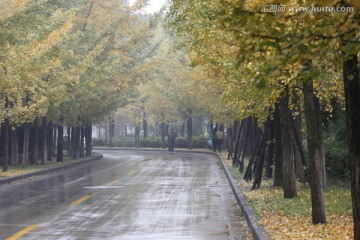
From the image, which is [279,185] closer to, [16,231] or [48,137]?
[16,231]

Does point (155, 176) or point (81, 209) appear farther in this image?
point (155, 176)

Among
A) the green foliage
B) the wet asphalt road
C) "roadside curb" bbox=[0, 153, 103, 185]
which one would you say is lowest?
the wet asphalt road

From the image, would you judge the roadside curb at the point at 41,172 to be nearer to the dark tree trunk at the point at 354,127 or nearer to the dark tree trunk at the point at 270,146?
the dark tree trunk at the point at 270,146

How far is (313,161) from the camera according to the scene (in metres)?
11.5

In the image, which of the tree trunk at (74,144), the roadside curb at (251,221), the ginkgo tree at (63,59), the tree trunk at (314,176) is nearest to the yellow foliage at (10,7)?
the ginkgo tree at (63,59)

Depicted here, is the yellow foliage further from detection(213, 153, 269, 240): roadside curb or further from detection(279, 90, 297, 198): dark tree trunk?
detection(279, 90, 297, 198): dark tree trunk

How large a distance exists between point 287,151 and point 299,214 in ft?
9.57

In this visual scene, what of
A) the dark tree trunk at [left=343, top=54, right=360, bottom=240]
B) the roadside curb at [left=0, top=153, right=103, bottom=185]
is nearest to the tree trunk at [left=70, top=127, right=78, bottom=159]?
the roadside curb at [left=0, top=153, right=103, bottom=185]

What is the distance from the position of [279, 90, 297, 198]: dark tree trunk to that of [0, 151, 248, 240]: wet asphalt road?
1.37 metres

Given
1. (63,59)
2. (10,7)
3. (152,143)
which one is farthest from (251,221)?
(152,143)

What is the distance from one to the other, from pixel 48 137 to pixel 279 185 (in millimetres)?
24325

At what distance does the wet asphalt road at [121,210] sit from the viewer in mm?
11711

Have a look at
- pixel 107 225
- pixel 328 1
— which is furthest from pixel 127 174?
pixel 328 1

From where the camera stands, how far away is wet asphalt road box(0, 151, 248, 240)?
38.4 ft
